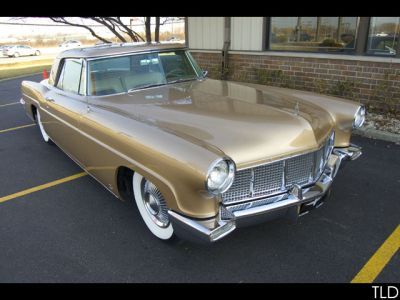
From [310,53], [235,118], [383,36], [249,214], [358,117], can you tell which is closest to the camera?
[249,214]

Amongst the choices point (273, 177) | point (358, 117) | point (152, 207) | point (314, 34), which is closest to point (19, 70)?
point (314, 34)

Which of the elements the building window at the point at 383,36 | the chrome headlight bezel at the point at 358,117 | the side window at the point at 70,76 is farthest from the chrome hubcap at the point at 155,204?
the building window at the point at 383,36

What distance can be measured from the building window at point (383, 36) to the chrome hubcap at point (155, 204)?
5.39 metres

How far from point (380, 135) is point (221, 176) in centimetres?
400

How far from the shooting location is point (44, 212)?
3.62 m

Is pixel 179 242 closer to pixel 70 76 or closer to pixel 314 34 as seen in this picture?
pixel 70 76

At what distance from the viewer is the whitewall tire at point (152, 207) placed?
2.88m

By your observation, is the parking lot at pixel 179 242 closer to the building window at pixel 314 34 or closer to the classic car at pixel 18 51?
the building window at pixel 314 34

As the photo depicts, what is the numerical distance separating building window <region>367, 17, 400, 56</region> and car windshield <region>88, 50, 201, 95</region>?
4099 mm

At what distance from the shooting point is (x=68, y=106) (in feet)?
13.0

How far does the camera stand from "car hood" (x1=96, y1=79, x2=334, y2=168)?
8.38 ft

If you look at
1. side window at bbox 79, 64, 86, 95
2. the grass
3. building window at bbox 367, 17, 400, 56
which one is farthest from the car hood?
the grass
